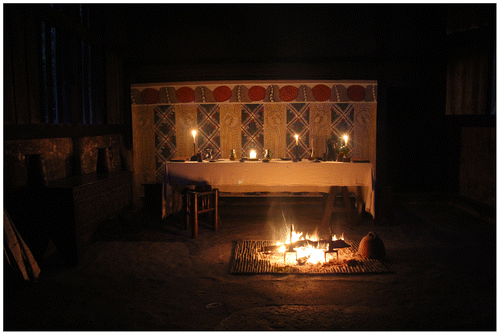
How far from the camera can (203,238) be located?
5.12 meters

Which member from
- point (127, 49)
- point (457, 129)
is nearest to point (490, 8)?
point (457, 129)

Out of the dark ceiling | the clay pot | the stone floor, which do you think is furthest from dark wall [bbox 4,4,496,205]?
the clay pot

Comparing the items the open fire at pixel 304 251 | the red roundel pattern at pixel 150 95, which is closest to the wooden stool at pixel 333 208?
the open fire at pixel 304 251

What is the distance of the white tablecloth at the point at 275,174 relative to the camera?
550 centimetres

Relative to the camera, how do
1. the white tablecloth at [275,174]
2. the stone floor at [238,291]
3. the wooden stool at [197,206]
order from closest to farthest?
the stone floor at [238,291]
the wooden stool at [197,206]
the white tablecloth at [275,174]

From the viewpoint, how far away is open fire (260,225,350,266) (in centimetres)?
411

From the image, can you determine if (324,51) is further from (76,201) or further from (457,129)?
(76,201)

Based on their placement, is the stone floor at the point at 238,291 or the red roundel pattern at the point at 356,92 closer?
the stone floor at the point at 238,291

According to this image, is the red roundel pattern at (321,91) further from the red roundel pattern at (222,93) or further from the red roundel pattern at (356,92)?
the red roundel pattern at (222,93)

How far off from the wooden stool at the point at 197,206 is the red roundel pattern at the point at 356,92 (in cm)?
319

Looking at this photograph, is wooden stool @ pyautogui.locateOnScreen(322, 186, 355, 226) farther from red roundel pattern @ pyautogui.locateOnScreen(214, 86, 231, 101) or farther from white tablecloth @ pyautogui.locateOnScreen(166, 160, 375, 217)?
red roundel pattern @ pyautogui.locateOnScreen(214, 86, 231, 101)

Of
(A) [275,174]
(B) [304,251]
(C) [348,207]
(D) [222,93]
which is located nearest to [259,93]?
(D) [222,93]

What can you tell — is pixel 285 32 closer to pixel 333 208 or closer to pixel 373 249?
pixel 333 208

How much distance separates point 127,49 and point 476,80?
243 inches
